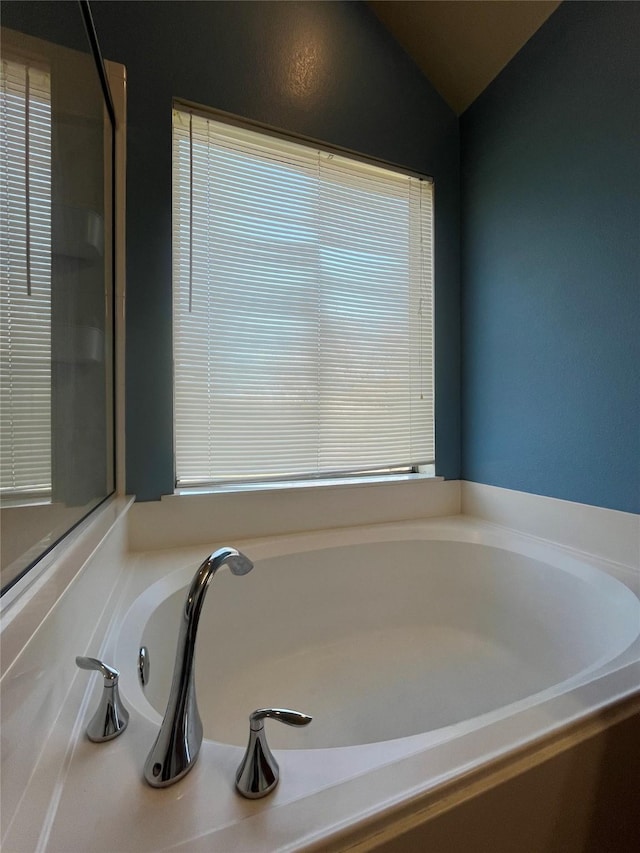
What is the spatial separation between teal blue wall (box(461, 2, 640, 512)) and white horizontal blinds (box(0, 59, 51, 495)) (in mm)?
1558

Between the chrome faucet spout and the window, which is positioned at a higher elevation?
the window

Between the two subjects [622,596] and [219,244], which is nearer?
[622,596]

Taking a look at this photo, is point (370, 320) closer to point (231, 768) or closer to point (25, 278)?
point (25, 278)

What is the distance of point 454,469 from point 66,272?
1.68 metres

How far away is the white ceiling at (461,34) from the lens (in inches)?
59.2

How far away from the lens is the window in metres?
1.45

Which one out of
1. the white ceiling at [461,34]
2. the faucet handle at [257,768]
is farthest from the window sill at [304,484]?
the white ceiling at [461,34]

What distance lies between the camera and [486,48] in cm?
162

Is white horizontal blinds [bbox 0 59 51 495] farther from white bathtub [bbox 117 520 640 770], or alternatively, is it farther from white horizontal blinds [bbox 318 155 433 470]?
white horizontal blinds [bbox 318 155 433 470]

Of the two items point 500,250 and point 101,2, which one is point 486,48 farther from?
point 101,2

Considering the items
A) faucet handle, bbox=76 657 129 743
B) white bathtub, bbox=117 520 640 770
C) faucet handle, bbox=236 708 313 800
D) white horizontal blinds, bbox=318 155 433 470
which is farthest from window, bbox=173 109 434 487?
faucet handle, bbox=236 708 313 800

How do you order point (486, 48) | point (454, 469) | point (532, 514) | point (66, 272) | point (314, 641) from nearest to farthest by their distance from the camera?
1. point (66, 272)
2. point (314, 641)
3. point (532, 514)
4. point (486, 48)
5. point (454, 469)

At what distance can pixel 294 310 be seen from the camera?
5.22ft

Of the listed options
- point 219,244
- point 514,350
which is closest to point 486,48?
point 514,350
